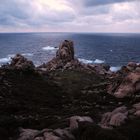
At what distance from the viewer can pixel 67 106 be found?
39031mm

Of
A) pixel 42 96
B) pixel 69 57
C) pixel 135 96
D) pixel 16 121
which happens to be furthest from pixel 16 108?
pixel 69 57

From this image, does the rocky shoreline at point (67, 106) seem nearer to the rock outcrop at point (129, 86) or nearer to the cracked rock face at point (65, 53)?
the rock outcrop at point (129, 86)

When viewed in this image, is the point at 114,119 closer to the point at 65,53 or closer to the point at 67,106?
the point at 67,106

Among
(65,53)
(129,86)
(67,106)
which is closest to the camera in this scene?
(67,106)

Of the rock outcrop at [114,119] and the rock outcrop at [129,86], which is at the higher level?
the rock outcrop at [114,119]

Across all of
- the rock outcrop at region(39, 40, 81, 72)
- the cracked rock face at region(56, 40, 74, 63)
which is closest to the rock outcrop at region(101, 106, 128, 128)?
the rock outcrop at region(39, 40, 81, 72)

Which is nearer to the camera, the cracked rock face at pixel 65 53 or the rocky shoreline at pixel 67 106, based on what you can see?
the rocky shoreline at pixel 67 106

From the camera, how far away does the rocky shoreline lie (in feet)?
70.6

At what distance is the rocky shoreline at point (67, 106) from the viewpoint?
21.5m

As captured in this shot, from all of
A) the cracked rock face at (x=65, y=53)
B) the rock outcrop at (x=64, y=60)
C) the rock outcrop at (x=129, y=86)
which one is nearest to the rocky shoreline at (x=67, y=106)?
the rock outcrop at (x=129, y=86)

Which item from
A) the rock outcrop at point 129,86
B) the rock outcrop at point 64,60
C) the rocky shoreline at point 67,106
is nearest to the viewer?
the rocky shoreline at point 67,106

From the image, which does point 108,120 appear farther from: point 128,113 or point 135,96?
point 135,96

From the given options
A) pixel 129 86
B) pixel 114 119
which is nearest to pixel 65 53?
pixel 129 86

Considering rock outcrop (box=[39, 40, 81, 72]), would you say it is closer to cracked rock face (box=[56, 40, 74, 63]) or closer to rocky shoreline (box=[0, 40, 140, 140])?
cracked rock face (box=[56, 40, 74, 63])
